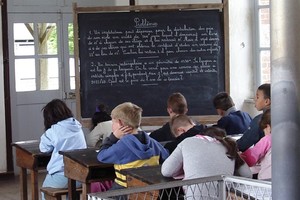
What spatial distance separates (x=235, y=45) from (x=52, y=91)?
2.35 metres

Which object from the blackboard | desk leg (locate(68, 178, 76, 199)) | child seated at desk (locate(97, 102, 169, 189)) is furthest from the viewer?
the blackboard

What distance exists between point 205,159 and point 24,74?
16.5 ft

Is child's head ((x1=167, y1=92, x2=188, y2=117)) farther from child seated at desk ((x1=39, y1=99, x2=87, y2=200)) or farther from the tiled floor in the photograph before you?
the tiled floor

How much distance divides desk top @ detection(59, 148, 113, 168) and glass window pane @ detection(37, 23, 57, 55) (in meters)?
3.52

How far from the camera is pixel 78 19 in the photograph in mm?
7082

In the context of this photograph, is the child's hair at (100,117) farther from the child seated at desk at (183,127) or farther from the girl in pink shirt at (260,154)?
the girl in pink shirt at (260,154)

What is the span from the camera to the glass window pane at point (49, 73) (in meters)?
8.24

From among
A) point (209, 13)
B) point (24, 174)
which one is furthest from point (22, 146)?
point (209, 13)

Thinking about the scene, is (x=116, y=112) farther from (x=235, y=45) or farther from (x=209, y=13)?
(x=235, y=45)

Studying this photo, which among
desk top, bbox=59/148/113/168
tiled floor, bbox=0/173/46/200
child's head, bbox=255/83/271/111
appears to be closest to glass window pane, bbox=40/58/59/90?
tiled floor, bbox=0/173/46/200

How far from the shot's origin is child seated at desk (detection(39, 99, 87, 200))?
511 centimetres

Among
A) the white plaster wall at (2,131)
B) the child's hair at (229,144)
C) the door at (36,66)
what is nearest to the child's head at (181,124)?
the child's hair at (229,144)

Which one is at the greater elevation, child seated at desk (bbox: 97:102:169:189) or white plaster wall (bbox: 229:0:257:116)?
white plaster wall (bbox: 229:0:257:116)

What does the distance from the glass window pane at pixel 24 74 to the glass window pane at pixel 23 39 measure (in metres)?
0.11
